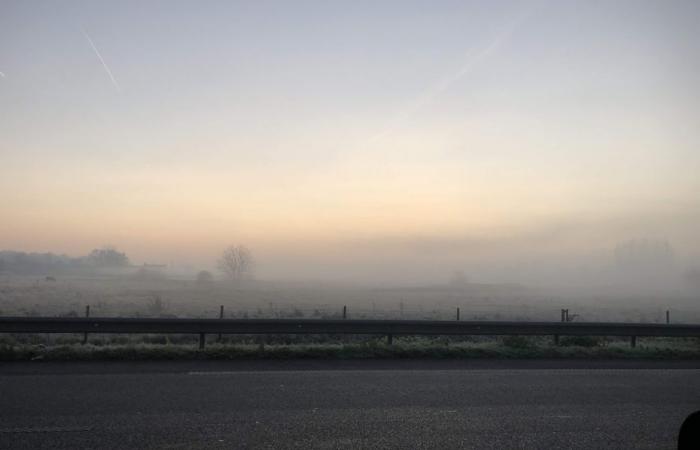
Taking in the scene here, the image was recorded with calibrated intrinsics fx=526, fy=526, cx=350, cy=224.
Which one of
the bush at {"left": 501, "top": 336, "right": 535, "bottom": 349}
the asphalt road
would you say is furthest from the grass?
the asphalt road

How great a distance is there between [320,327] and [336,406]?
19.5 feet

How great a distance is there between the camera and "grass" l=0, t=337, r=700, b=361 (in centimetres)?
1170

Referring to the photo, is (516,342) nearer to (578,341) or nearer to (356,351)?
(578,341)

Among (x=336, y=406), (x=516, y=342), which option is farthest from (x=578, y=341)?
(x=336, y=406)

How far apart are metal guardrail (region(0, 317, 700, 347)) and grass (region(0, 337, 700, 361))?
362 mm

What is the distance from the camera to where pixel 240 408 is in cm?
763

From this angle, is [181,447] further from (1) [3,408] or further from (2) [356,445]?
(1) [3,408]

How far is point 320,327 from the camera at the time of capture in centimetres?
1377

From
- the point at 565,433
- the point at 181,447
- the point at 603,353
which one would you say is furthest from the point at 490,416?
the point at 603,353

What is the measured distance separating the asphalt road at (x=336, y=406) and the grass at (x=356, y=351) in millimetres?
733

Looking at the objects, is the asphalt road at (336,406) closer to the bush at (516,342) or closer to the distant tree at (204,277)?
the bush at (516,342)

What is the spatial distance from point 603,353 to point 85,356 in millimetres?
12748

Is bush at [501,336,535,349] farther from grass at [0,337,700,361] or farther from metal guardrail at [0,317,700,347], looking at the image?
metal guardrail at [0,317,700,347]

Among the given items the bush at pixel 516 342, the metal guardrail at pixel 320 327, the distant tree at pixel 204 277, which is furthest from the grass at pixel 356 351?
the distant tree at pixel 204 277
